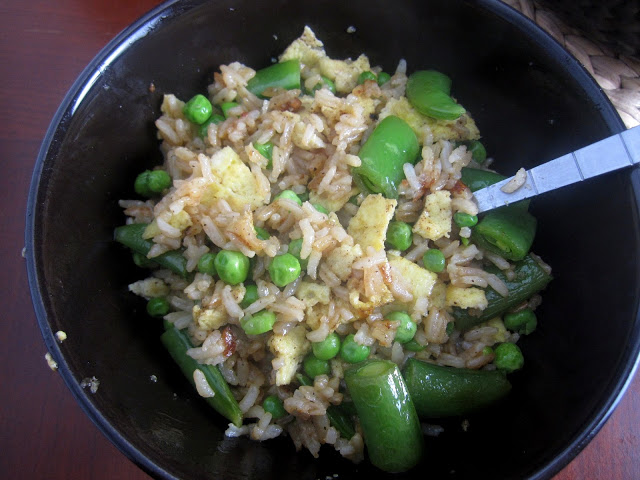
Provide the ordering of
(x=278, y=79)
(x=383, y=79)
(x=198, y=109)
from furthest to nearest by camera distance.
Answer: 1. (x=383, y=79)
2. (x=278, y=79)
3. (x=198, y=109)

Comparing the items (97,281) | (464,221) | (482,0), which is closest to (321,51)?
(482,0)

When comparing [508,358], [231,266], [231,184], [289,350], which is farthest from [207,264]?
[508,358]

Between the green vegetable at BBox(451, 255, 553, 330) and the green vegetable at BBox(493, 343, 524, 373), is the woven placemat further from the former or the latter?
the green vegetable at BBox(493, 343, 524, 373)

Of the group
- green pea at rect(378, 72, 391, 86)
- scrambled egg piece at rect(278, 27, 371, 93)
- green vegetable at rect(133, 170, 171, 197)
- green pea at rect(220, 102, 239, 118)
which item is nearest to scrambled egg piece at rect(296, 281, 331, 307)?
green vegetable at rect(133, 170, 171, 197)

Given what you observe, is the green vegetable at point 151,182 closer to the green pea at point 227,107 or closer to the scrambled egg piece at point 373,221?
the green pea at point 227,107

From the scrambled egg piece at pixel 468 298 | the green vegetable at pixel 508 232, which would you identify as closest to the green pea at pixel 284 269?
the scrambled egg piece at pixel 468 298

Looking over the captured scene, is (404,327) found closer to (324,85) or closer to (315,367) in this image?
(315,367)
